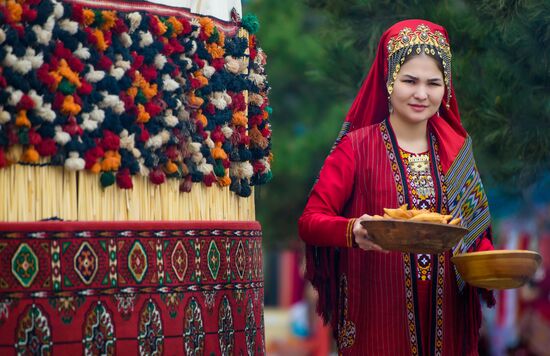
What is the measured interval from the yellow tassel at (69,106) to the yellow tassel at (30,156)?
169 mm

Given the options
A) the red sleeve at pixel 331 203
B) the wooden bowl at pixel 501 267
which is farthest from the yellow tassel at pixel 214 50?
the wooden bowl at pixel 501 267

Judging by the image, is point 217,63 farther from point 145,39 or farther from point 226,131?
point 145,39

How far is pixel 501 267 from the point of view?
443cm

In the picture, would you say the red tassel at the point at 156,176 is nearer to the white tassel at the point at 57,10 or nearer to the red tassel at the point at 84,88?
the red tassel at the point at 84,88

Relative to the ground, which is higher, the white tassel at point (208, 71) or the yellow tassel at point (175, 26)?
the yellow tassel at point (175, 26)

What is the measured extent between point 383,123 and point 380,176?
26 cm

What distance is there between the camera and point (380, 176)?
15.4 ft

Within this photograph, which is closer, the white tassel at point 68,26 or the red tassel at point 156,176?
the white tassel at point 68,26

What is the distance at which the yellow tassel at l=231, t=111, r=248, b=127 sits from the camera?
4.57m

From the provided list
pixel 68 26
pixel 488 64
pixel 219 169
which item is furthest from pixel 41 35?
pixel 488 64

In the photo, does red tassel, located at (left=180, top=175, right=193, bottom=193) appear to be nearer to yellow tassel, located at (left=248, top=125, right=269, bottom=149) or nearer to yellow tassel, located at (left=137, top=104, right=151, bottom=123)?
yellow tassel, located at (left=137, top=104, right=151, bottom=123)

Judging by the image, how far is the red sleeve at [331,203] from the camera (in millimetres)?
4418

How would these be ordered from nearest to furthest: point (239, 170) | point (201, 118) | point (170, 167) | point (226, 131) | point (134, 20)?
point (134, 20) → point (170, 167) → point (201, 118) → point (226, 131) → point (239, 170)

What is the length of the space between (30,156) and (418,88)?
1610mm
